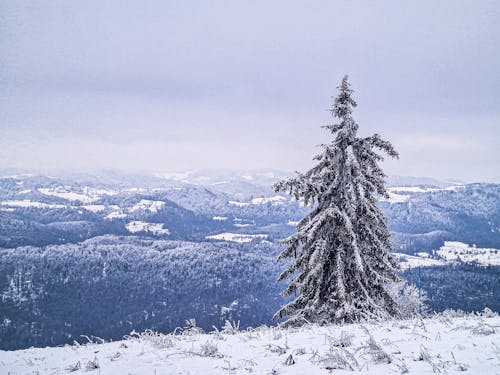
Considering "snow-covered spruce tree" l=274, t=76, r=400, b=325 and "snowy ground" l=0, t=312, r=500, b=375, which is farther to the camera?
"snow-covered spruce tree" l=274, t=76, r=400, b=325

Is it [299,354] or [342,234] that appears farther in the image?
[342,234]

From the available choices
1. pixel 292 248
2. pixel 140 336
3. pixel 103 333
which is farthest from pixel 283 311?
pixel 103 333

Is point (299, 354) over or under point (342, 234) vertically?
under

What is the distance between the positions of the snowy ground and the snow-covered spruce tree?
717cm

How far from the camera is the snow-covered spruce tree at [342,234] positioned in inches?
586

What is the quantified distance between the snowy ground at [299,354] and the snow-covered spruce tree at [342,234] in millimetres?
7172

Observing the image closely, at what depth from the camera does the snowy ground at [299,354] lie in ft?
15.8

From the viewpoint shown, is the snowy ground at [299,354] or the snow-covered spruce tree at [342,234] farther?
the snow-covered spruce tree at [342,234]

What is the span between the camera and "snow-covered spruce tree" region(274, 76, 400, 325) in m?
14.9

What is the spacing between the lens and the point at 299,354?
19.0ft

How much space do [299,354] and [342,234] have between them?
10.0 m

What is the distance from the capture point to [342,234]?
1529 cm

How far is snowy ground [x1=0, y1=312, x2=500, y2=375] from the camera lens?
481cm

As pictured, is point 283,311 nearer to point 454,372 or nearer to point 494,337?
point 494,337
